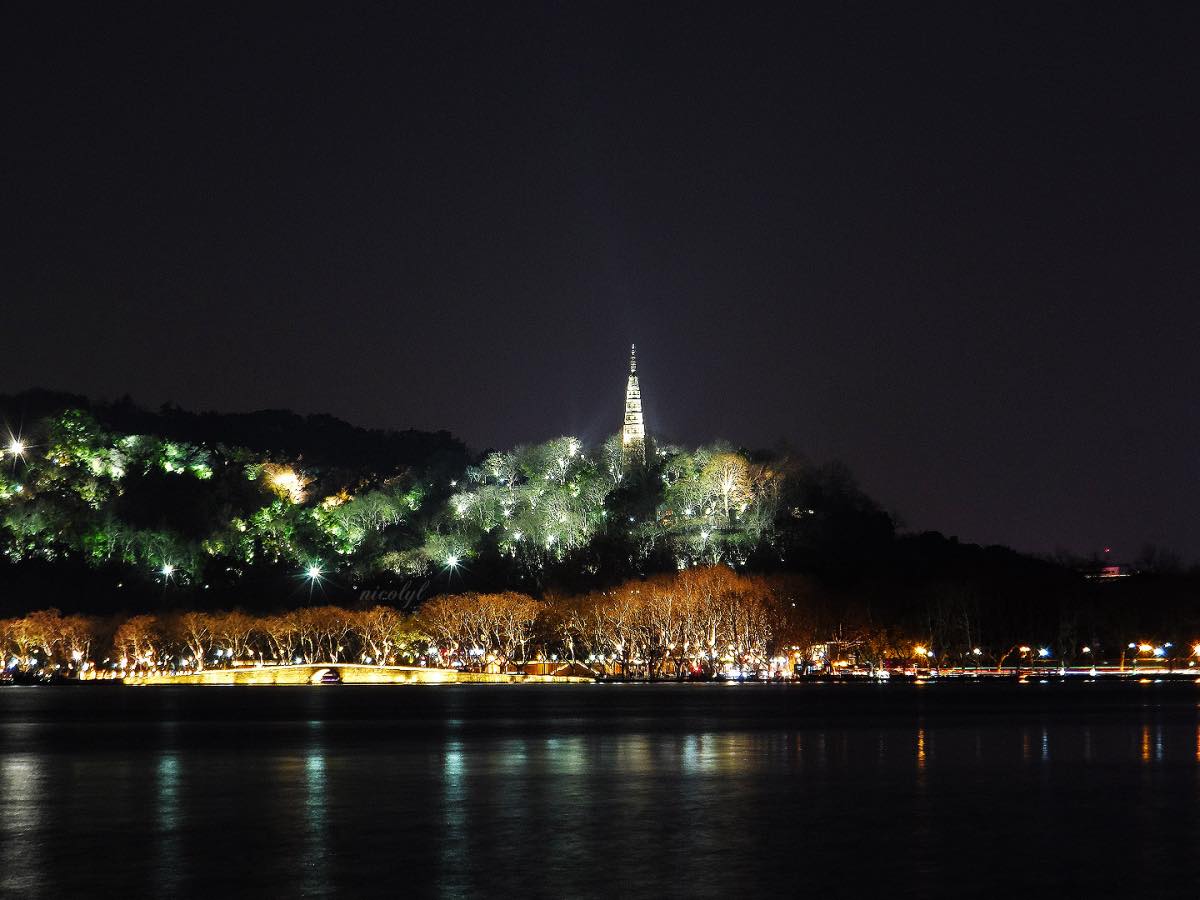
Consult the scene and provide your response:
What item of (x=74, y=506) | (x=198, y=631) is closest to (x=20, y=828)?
(x=198, y=631)

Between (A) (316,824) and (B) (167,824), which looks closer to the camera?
(A) (316,824)

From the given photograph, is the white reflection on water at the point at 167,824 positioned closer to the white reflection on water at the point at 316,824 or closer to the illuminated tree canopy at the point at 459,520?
the white reflection on water at the point at 316,824

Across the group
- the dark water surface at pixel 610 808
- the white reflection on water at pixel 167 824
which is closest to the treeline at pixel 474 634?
the dark water surface at pixel 610 808

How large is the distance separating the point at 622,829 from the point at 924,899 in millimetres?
8919

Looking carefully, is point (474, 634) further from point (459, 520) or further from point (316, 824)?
point (316, 824)

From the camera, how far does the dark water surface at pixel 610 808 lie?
84.8ft

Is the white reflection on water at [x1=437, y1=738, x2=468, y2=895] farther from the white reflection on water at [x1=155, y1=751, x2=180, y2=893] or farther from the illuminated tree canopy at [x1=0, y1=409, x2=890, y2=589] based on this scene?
the illuminated tree canopy at [x1=0, y1=409, x2=890, y2=589]

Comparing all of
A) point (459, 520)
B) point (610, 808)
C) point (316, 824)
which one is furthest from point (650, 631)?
point (316, 824)

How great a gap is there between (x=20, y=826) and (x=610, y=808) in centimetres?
1169

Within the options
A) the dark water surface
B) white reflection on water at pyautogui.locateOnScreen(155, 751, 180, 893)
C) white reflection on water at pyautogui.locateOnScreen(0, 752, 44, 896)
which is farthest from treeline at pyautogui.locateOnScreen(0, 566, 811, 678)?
white reflection on water at pyautogui.locateOnScreen(0, 752, 44, 896)

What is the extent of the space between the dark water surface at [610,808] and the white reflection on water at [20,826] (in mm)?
117

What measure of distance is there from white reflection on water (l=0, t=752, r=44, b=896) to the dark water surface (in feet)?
0.38

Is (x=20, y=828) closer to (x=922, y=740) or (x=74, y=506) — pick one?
(x=922, y=740)

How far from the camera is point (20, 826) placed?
3231cm
